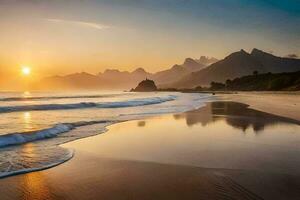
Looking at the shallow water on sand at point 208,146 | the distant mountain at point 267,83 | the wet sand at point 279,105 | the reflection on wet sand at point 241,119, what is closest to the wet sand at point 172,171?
the shallow water on sand at point 208,146

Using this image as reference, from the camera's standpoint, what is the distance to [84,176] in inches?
266

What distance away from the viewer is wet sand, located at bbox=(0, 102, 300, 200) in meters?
5.60

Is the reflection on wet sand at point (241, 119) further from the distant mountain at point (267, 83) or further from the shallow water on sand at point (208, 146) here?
the distant mountain at point (267, 83)

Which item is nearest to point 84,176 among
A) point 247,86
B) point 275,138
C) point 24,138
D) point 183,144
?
point 183,144

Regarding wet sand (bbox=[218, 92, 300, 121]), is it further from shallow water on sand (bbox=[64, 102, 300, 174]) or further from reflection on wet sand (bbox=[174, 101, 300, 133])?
shallow water on sand (bbox=[64, 102, 300, 174])

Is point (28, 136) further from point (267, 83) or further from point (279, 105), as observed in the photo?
point (267, 83)

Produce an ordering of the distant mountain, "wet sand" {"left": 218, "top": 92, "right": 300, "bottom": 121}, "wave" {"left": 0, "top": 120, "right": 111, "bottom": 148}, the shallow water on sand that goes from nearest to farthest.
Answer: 1. the shallow water on sand
2. "wave" {"left": 0, "top": 120, "right": 111, "bottom": 148}
3. "wet sand" {"left": 218, "top": 92, "right": 300, "bottom": 121}
4. the distant mountain

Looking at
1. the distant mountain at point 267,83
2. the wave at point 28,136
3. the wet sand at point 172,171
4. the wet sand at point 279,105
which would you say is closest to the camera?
the wet sand at point 172,171

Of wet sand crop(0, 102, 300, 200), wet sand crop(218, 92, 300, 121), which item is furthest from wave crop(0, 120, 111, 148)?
wet sand crop(218, 92, 300, 121)

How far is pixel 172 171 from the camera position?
7105mm

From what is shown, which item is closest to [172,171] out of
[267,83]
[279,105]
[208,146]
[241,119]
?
[208,146]

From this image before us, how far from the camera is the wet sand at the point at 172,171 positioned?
18.4 ft

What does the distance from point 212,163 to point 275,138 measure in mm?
4881

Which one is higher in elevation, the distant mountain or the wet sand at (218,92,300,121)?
the distant mountain
